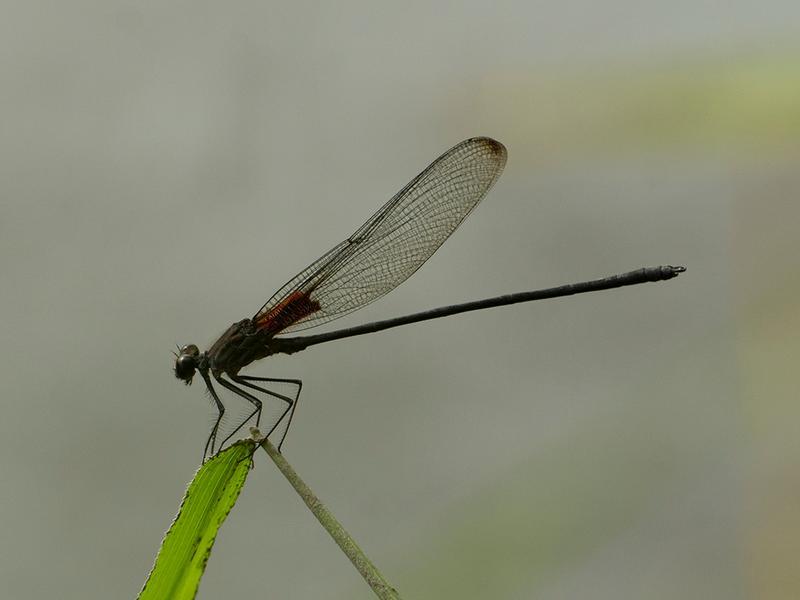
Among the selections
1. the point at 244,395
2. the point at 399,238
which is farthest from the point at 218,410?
the point at 399,238

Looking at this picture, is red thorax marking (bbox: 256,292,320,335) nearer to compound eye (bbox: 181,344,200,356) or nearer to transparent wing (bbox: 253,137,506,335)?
transparent wing (bbox: 253,137,506,335)

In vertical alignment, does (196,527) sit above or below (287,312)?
below

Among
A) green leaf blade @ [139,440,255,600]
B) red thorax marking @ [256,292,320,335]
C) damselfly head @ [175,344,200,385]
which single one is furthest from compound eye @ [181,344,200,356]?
green leaf blade @ [139,440,255,600]

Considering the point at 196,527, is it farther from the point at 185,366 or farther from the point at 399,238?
the point at 399,238

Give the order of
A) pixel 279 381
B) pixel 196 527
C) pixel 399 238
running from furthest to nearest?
pixel 399 238 → pixel 279 381 → pixel 196 527

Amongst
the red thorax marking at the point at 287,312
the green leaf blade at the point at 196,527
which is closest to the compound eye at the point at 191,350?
the red thorax marking at the point at 287,312

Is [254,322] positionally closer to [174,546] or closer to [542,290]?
[542,290]

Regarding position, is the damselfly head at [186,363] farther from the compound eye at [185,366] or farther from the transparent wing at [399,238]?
the transparent wing at [399,238]
